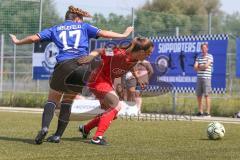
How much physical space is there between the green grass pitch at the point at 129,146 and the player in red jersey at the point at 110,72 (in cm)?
39

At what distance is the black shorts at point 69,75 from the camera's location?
30.0ft

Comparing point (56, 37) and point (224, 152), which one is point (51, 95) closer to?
point (56, 37)

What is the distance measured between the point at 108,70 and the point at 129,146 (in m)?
1.22

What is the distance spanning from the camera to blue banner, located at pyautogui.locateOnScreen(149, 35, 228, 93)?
1775 cm

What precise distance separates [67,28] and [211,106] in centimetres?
988

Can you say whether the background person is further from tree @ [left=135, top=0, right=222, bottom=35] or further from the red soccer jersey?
the red soccer jersey

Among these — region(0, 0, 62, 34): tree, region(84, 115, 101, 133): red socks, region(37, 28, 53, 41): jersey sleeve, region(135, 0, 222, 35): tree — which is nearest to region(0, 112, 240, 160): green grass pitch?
region(84, 115, 101, 133): red socks

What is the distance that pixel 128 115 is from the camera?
56.2 feet

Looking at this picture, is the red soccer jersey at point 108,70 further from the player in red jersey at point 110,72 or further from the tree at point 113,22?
the tree at point 113,22

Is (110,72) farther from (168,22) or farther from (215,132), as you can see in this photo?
(168,22)

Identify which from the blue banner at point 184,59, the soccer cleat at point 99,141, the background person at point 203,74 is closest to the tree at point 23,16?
the blue banner at point 184,59

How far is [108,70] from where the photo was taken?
9.48 m

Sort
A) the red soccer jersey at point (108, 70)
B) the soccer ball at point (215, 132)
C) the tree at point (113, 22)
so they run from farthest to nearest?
1. the tree at point (113, 22)
2. the soccer ball at point (215, 132)
3. the red soccer jersey at point (108, 70)

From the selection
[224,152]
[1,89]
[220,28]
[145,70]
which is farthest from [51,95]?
[220,28]
